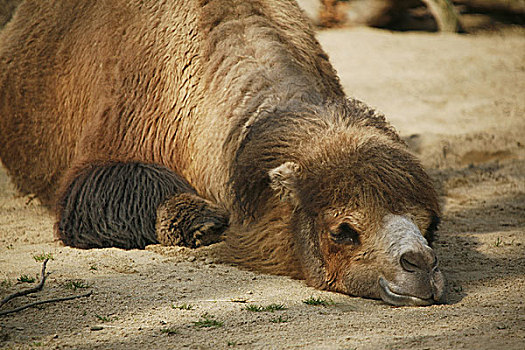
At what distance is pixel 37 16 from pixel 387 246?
4973mm

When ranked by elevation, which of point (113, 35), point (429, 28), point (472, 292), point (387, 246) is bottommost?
point (472, 292)

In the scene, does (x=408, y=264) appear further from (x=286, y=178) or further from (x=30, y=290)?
(x=30, y=290)

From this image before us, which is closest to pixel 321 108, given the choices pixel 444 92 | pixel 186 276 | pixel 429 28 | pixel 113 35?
pixel 186 276

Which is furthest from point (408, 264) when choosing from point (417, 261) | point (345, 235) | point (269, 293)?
point (269, 293)

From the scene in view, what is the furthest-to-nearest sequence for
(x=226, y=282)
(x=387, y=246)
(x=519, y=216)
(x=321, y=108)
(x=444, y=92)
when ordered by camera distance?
(x=444, y=92) < (x=519, y=216) < (x=321, y=108) < (x=226, y=282) < (x=387, y=246)

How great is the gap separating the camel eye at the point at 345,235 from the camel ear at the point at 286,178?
424 mm

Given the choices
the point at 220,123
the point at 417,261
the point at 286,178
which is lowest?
the point at 417,261

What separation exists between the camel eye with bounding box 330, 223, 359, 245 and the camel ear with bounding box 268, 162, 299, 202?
0.42 metres

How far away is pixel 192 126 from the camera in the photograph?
18.9ft

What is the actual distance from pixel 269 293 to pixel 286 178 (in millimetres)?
751

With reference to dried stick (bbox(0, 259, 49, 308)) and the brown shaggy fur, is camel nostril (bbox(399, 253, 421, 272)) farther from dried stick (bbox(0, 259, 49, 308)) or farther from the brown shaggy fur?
dried stick (bbox(0, 259, 49, 308))

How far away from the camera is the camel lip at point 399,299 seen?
4016mm

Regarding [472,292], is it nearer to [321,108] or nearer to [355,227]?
[355,227]

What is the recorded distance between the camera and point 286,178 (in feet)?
14.9
